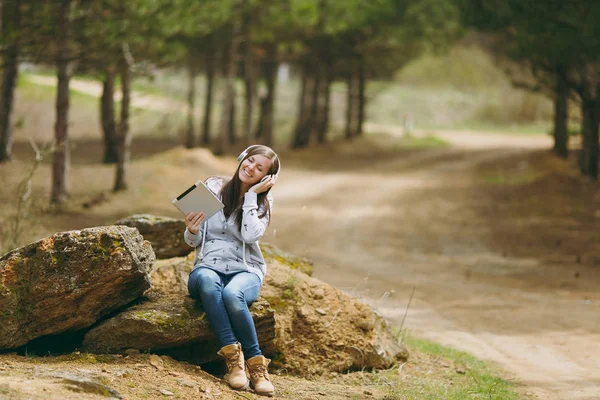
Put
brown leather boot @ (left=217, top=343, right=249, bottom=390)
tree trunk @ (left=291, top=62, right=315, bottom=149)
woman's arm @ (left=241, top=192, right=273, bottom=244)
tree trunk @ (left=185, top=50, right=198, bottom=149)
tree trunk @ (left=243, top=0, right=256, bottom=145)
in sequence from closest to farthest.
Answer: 1. brown leather boot @ (left=217, top=343, right=249, bottom=390)
2. woman's arm @ (left=241, top=192, right=273, bottom=244)
3. tree trunk @ (left=243, top=0, right=256, bottom=145)
4. tree trunk @ (left=185, top=50, right=198, bottom=149)
5. tree trunk @ (left=291, top=62, right=315, bottom=149)

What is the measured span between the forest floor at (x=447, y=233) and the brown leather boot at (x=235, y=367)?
0.55 metres

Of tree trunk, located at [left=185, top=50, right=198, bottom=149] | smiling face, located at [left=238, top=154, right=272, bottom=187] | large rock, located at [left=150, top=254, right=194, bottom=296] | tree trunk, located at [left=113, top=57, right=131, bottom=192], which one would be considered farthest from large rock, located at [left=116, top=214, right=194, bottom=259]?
tree trunk, located at [left=185, top=50, right=198, bottom=149]

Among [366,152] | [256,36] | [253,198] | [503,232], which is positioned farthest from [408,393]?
[366,152]

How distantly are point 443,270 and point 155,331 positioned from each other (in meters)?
9.95

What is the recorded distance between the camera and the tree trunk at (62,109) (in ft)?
57.5

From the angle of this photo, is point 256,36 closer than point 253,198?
No

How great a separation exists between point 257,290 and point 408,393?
1452mm

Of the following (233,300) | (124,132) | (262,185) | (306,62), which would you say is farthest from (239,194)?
(306,62)

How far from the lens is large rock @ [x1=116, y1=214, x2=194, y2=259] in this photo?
7977mm

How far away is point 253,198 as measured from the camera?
6.04 meters

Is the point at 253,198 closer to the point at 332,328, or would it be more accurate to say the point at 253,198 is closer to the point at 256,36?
the point at 332,328

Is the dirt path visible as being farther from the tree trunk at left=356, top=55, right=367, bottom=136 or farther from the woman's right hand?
the tree trunk at left=356, top=55, right=367, bottom=136

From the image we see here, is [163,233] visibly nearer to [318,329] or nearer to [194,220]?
[318,329]

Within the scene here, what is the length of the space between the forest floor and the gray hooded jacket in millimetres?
981
